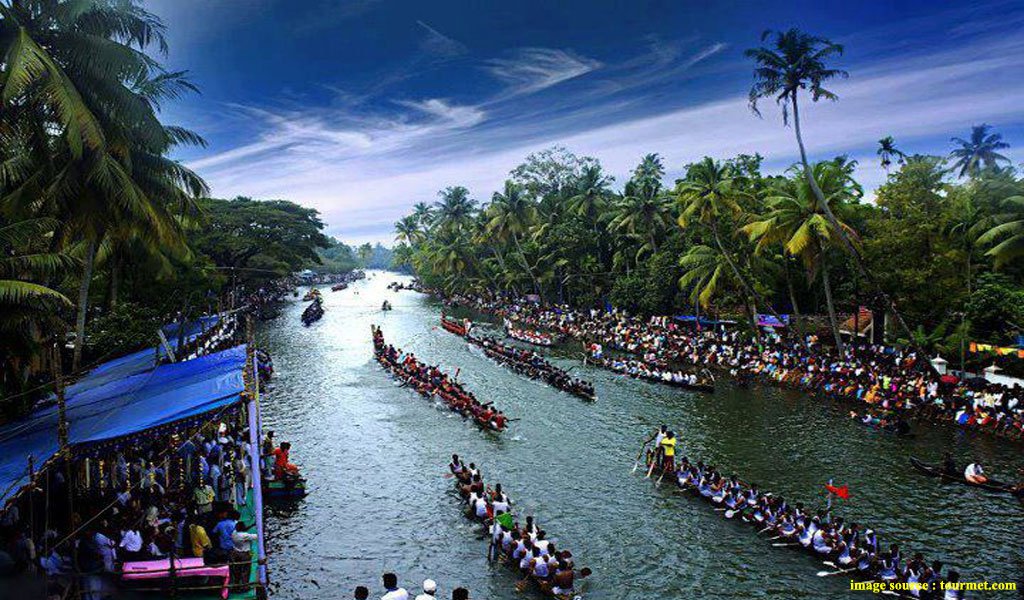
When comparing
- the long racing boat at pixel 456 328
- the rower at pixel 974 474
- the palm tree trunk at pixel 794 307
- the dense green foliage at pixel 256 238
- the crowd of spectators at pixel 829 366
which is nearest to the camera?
the rower at pixel 974 474

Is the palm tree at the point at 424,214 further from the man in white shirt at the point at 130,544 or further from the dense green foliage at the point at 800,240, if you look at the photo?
the man in white shirt at the point at 130,544

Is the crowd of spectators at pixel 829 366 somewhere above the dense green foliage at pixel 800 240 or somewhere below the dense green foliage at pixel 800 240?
below

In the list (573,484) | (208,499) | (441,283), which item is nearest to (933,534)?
(573,484)

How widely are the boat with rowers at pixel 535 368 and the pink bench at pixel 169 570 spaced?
70.8ft

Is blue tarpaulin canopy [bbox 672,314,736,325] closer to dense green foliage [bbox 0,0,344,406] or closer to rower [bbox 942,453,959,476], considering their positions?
rower [bbox 942,453,959,476]

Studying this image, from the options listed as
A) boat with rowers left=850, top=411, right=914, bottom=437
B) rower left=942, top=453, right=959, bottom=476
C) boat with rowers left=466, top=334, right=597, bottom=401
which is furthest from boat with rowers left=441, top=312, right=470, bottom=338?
rower left=942, top=453, right=959, bottom=476

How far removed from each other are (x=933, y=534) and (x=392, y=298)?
9521 cm

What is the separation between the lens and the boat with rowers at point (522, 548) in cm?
1422

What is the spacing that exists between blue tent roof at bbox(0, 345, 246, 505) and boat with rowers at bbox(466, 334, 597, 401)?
630 inches

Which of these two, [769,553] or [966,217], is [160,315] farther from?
[966,217]

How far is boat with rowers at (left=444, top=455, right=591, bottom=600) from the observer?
14.2 metres

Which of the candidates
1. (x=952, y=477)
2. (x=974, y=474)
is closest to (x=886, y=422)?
(x=952, y=477)

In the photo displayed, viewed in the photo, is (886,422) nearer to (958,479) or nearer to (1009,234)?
(958,479)

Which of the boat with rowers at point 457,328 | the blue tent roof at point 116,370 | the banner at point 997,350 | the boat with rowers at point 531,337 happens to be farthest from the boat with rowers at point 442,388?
the banner at point 997,350
